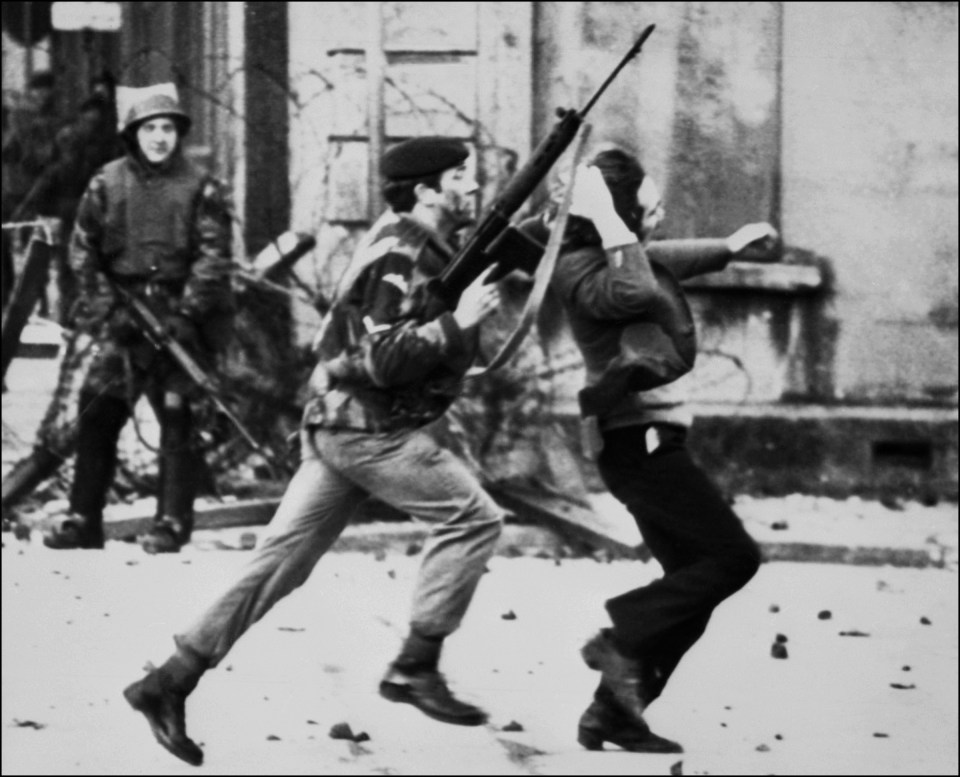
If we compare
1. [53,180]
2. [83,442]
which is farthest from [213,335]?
[53,180]

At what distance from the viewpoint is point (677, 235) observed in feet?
39.2

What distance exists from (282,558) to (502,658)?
169 cm

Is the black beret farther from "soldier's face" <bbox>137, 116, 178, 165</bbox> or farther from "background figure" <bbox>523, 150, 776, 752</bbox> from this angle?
"soldier's face" <bbox>137, 116, 178, 165</bbox>

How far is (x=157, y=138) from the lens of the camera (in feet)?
31.6

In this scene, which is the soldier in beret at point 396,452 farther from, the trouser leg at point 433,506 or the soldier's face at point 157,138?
the soldier's face at point 157,138

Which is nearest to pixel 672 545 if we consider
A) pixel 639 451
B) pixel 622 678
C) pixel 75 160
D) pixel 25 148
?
pixel 639 451

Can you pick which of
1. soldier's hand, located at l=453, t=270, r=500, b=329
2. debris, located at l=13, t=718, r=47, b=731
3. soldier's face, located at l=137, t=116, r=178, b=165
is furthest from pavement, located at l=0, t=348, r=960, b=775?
soldier's face, located at l=137, t=116, r=178, b=165

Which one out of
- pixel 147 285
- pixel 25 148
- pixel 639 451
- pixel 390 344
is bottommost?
pixel 639 451

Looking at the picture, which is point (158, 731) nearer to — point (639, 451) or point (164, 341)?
point (639, 451)

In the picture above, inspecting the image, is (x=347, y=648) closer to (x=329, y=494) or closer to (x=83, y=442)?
(x=329, y=494)

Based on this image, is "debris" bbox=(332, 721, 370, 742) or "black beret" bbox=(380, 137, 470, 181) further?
"black beret" bbox=(380, 137, 470, 181)

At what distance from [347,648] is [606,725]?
1.73 meters

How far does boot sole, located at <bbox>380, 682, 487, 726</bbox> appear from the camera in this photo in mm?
6160

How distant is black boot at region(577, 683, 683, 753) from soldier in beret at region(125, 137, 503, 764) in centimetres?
29
